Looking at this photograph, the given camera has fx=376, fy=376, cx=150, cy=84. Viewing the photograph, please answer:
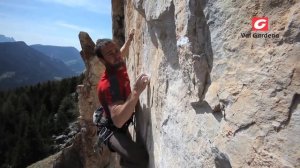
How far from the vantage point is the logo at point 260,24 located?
3.36m

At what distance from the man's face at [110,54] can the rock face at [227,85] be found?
988 millimetres

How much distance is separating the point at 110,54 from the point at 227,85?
3298 millimetres

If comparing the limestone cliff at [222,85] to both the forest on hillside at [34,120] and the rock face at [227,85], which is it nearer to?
the rock face at [227,85]

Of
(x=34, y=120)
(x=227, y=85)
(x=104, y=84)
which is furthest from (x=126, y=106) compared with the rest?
(x=34, y=120)

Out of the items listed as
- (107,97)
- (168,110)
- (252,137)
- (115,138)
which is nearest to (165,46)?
(168,110)

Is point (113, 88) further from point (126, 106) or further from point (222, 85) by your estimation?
point (222, 85)

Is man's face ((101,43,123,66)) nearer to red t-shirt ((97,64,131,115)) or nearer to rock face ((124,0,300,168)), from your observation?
red t-shirt ((97,64,131,115))

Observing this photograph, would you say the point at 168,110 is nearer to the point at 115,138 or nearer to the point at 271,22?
the point at 115,138

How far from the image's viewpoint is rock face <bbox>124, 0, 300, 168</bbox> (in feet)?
10.1

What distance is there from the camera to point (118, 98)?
6402 mm

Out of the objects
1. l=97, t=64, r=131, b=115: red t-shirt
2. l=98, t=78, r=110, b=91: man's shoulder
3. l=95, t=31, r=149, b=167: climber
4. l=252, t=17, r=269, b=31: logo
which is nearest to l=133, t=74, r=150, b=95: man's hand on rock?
l=95, t=31, r=149, b=167: climber

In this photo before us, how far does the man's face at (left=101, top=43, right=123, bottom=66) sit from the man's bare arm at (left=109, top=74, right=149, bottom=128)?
0.67 metres

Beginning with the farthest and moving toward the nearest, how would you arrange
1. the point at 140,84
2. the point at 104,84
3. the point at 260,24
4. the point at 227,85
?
the point at 104,84
the point at 140,84
the point at 227,85
the point at 260,24

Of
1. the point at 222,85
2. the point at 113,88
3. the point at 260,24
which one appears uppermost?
the point at 260,24
